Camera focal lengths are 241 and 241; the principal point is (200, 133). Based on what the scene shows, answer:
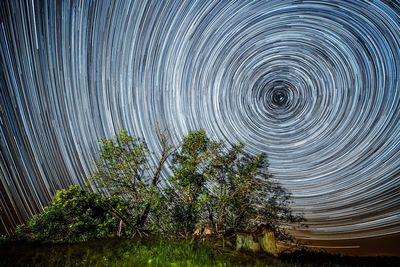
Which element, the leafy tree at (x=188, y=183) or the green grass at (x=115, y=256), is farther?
the leafy tree at (x=188, y=183)

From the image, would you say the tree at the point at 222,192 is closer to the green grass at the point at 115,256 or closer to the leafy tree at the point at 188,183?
the leafy tree at the point at 188,183

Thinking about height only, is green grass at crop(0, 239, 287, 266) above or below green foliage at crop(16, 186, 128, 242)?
below

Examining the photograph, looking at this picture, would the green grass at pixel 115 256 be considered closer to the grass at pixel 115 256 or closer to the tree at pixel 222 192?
the grass at pixel 115 256

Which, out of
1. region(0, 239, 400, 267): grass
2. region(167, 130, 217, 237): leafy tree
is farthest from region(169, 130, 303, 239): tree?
region(0, 239, 400, 267): grass

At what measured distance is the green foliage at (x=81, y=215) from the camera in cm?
1777

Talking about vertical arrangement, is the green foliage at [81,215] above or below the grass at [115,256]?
above

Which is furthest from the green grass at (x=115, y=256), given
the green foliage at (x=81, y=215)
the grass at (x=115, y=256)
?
the green foliage at (x=81, y=215)

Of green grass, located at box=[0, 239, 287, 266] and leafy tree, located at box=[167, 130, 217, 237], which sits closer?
green grass, located at box=[0, 239, 287, 266]

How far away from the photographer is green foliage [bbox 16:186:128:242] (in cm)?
1777

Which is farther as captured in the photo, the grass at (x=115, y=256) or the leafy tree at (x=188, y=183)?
the leafy tree at (x=188, y=183)

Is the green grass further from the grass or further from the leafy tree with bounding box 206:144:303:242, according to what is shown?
the leafy tree with bounding box 206:144:303:242

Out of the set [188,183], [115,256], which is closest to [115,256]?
[115,256]

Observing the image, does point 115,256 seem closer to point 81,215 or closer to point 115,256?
point 115,256

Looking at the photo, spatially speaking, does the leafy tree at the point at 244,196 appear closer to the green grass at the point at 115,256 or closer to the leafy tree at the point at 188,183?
the leafy tree at the point at 188,183
